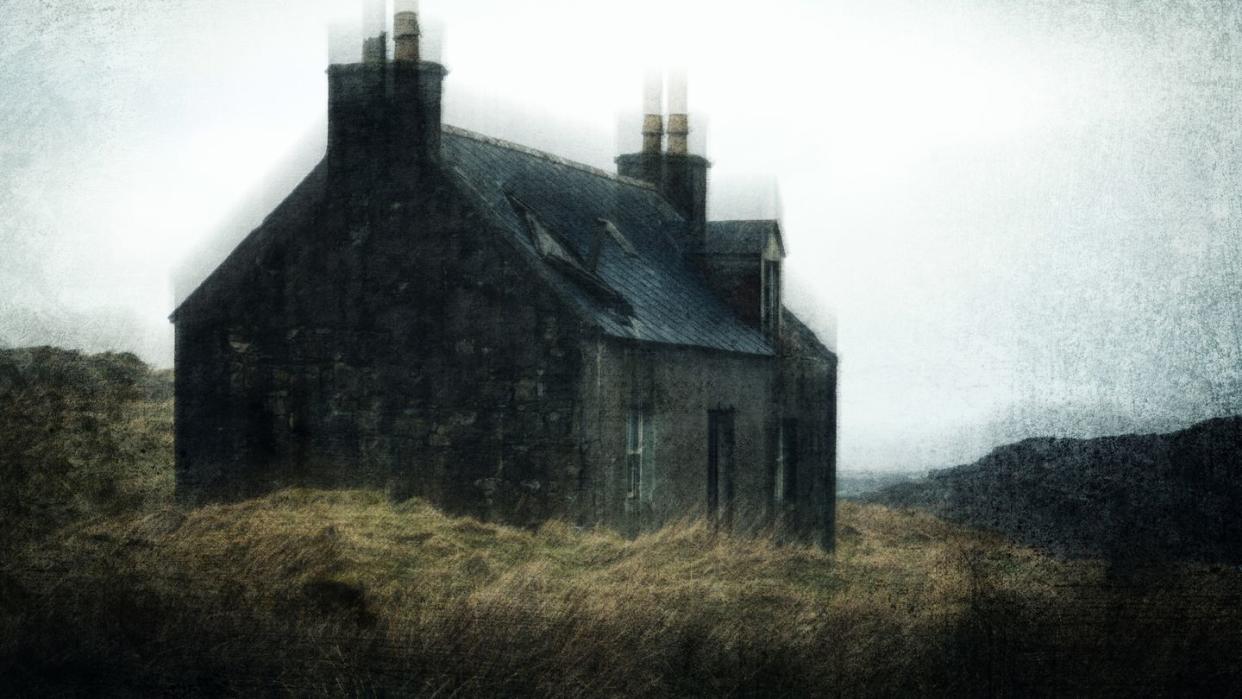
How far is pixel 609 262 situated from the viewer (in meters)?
21.0

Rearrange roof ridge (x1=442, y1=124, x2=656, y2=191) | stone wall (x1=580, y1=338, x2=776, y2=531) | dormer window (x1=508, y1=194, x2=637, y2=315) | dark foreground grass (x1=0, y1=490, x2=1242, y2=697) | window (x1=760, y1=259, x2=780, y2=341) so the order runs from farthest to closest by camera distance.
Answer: window (x1=760, y1=259, x2=780, y2=341) < roof ridge (x1=442, y1=124, x2=656, y2=191) < dormer window (x1=508, y1=194, x2=637, y2=315) < stone wall (x1=580, y1=338, x2=776, y2=531) < dark foreground grass (x1=0, y1=490, x2=1242, y2=697)

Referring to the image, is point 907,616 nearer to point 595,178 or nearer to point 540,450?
point 540,450

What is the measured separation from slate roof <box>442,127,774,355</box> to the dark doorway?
1234mm

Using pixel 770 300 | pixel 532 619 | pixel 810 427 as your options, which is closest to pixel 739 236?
pixel 770 300

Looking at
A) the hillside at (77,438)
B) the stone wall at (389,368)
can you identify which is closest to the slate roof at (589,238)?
the stone wall at (389,368)

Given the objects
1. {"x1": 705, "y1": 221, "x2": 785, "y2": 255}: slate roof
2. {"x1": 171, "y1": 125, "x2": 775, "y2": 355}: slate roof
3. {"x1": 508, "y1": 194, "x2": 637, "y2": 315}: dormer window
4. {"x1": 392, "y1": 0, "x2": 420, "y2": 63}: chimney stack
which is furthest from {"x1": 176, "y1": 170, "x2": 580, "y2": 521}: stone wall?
{"x1": 705, "y1": 221, "x2": 785, "y2": 255}: slate roof

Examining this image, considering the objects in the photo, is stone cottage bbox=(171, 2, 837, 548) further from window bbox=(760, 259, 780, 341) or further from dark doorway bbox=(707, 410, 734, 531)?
window bbox=(760, 259, 780, 341)

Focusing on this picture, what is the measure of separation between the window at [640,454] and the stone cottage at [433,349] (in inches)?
1.5

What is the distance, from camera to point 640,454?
19.0m

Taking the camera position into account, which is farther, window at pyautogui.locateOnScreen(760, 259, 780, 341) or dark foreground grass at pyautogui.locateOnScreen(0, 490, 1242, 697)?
window at pyautogui.locateOnScreen(760, 259, 780, 341)

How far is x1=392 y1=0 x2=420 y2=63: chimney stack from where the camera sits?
18.9 metres

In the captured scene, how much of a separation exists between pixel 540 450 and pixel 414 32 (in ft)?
21.1

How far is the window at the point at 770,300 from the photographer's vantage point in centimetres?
2459

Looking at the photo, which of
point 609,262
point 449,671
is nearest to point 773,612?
point 449,671
